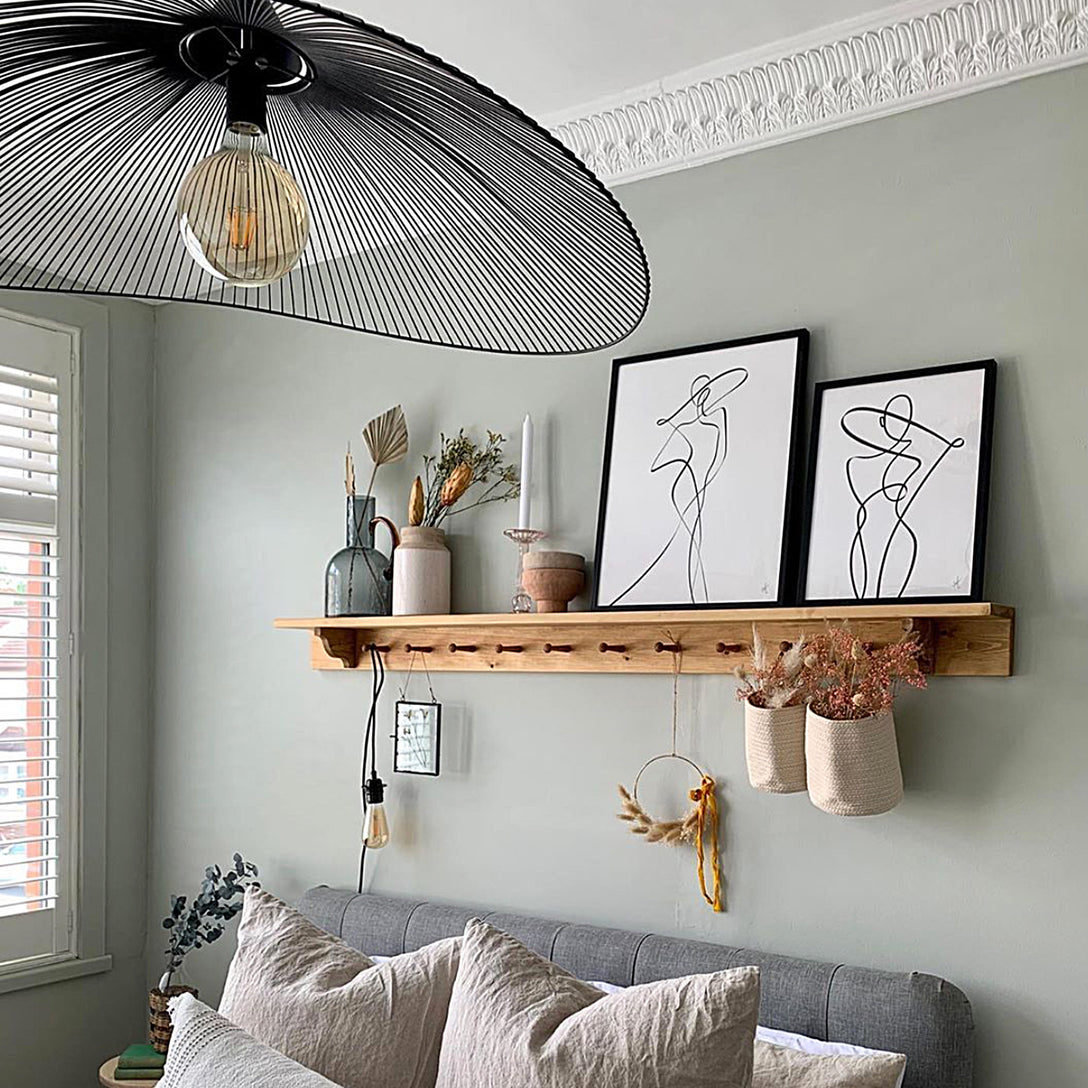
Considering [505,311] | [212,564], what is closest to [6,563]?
[212,564]

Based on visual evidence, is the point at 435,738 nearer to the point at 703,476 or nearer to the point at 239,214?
the point at 703,476

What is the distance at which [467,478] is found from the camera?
2.91 metres

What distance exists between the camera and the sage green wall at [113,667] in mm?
3420

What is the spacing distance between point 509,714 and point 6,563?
1.40 meters

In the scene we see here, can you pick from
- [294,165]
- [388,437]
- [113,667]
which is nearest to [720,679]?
[388,437]

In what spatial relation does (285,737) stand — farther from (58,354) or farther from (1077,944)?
(1077,944)

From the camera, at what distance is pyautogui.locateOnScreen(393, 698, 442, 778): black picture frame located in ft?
9.80

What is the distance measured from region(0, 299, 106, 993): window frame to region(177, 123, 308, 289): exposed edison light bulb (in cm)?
255


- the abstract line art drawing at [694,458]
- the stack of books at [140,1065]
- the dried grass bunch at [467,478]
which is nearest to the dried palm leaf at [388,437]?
the dried grass bunch at [467,478]

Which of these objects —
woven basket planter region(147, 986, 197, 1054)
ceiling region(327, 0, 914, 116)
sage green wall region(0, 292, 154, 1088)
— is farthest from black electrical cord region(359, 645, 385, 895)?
ceiling region(327, 0, 914, 116)

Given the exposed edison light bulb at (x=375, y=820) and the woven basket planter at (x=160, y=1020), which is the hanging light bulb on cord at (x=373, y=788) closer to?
the exposed edison light bulb at (x=375, y=820)

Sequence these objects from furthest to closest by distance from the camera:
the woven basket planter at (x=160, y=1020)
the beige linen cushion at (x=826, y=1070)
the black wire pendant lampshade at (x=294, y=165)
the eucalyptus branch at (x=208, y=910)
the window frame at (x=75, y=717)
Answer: the window frame at (x=75, y=717) < the eucalyptus branch at (x=208, y=910) < the woven basket planter at (x=160, y=1020) < the beige linen cushion at (x=826, y=1070) < the black wire pendant lampshade at (x=294, y=165)

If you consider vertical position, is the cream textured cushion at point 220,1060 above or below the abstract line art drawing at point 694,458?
below

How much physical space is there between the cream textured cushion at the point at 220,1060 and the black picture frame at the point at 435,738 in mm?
987
